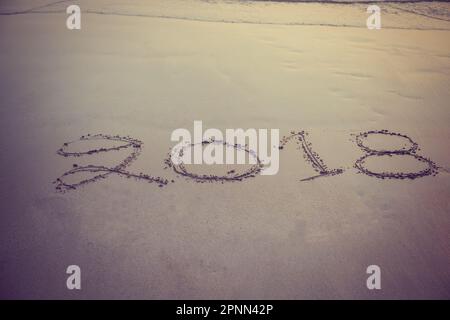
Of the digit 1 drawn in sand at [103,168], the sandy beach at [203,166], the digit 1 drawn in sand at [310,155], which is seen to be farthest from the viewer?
the digit 1 drawn in sand at [310,155]

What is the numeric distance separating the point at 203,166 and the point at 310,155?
80 cm

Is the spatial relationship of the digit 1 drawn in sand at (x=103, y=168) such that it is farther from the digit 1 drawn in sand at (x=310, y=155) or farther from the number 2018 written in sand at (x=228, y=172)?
the digit 1 drawn in sand at (x=310, y=155)

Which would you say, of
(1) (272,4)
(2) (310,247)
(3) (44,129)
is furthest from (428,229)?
(1) (272,4)

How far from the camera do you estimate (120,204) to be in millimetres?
2221

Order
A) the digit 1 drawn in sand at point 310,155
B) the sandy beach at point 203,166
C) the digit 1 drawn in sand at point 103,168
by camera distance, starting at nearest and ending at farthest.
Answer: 1. the sandy beach at point 203,166
2. the digit 1 drawn in sand at point 103,168
3. the digit 1 drawn in sand at point 310,155

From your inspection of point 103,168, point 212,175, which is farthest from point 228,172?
point 103,168

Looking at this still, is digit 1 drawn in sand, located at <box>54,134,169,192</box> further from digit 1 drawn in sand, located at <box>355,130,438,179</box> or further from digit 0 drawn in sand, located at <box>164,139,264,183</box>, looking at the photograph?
digit 1 drawn in sand, located at <box>355,130,438,179</box>

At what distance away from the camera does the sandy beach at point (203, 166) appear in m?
1.84

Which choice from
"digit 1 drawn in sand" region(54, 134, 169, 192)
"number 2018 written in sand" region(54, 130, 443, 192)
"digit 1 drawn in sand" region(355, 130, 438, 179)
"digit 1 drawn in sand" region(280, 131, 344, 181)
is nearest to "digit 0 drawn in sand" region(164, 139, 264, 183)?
"number 2018 written in sand" region(54, 130, 443, 192)

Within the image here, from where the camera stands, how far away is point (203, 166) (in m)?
2.53

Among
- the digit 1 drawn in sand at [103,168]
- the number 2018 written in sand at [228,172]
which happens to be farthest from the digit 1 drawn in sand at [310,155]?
the digit 1 drawn in sand at [103,168]

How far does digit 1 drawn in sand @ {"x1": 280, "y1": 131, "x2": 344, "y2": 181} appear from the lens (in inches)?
98.0

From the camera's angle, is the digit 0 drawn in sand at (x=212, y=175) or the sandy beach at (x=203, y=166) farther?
the digit 0 drawn in sand at (x=212, y=175)

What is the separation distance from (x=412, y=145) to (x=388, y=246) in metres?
1.13
